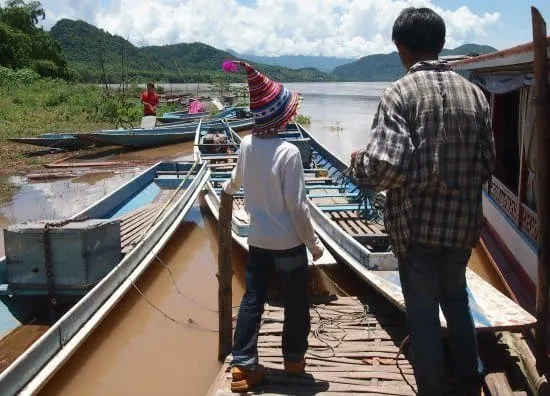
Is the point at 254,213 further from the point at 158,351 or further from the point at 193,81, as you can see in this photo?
the point at 193,81

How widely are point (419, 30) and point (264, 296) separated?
1.68 m

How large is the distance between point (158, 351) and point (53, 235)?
1.32 meters

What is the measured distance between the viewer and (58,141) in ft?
44.8

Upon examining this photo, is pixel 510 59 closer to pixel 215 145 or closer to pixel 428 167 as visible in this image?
pixel 428 167

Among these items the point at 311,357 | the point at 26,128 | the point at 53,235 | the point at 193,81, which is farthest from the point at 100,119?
the point at 193,81

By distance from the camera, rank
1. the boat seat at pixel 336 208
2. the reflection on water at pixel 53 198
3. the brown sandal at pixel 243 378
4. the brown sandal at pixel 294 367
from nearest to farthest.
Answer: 1. the brown sandal at pixel 243 378
2. the brown sandal at pixel 294 367
3. the boat seat at pixel 336 208
4. the reflection on water at pixel 53 198

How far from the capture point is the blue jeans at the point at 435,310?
2291 mm

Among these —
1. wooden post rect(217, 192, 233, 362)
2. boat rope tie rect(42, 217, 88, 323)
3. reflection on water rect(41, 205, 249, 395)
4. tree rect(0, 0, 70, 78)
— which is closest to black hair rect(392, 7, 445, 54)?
wooden post rect(217, 192, 233, 362)

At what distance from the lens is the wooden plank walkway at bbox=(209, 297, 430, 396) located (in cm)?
318

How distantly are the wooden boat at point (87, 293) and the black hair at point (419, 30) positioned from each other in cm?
270

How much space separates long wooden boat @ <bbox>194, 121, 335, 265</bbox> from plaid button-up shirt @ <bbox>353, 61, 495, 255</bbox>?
81.4 inches

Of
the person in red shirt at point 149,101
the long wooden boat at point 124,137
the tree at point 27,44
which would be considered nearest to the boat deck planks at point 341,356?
the long wooden boat at point 124,137

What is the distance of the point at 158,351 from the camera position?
4.49 meters

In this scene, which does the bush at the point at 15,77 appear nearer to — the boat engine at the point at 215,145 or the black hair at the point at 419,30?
the boat engine at the point at 215,145
